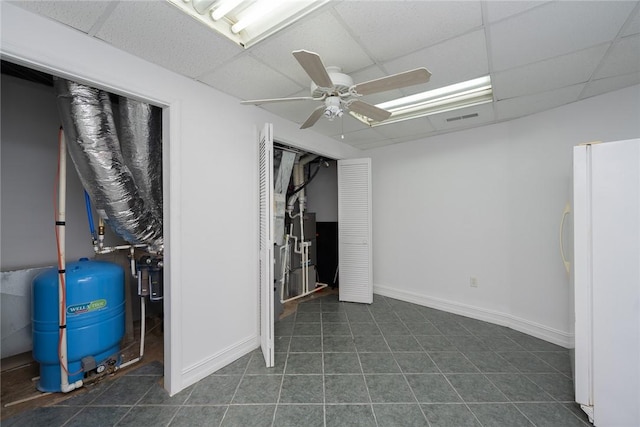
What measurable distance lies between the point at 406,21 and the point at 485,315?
127 inches

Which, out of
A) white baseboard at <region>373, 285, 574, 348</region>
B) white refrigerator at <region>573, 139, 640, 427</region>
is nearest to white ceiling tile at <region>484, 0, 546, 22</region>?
white refrigerator at <region>573, 139, 640, 427</region>

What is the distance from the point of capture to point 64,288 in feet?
5.62

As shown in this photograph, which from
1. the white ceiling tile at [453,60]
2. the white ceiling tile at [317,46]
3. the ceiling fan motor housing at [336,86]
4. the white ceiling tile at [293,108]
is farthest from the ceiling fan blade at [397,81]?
the white ceiling tile at [293,108]

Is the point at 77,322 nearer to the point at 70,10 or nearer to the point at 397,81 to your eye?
the point at 70,10

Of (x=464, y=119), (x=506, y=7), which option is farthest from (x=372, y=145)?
(x=506, y=7)

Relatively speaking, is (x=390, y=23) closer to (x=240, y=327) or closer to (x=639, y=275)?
(x=639, y=275)

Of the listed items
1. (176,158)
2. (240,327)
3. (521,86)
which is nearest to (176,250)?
(176,158)

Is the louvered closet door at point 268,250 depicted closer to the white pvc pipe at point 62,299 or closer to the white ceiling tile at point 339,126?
the white ceiling tile at point 339,126

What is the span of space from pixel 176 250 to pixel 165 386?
104cm

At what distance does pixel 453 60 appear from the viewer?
1.68 metres

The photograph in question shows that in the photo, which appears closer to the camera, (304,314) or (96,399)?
(96,399)

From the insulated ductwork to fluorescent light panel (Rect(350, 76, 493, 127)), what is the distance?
7.34 ft

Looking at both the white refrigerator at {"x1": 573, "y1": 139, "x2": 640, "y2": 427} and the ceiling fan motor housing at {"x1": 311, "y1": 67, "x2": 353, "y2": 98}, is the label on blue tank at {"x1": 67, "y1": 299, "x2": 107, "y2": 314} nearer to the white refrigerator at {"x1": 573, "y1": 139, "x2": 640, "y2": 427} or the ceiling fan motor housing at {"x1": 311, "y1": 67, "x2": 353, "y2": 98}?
the ceiling fan motor housing at {"x1": 311, "y1": 67, "x2": 353, "y2": 98}

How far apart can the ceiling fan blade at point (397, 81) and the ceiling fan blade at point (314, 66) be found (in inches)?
8.6
